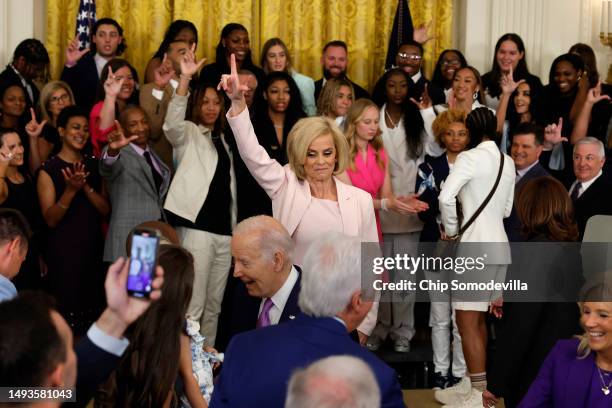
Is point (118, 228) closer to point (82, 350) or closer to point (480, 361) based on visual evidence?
point (480, 361)

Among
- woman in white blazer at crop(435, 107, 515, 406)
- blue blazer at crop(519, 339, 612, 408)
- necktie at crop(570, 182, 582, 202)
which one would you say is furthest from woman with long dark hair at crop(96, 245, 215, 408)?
necktie at crop(570, 182, 582, 202)

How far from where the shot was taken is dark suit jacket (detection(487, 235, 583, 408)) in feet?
16.5

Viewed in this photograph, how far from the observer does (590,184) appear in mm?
7059

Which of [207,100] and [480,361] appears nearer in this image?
[480,361]

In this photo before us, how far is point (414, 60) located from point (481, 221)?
95.6 inches

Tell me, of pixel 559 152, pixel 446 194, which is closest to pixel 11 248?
pixel 446 194

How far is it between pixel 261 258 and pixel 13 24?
5102mm

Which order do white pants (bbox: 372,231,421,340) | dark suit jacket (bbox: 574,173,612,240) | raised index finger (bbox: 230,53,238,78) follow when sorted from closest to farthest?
1. raised index finger (bbox: 230,53,238,78)
2. dark suit jacket (bbox: 574,173,612,240)
3. white pants (bbox: 372,231,421,340)

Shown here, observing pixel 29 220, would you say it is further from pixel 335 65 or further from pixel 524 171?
pixel 524 171

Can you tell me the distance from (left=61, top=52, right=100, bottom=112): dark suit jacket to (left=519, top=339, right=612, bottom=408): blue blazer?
488 cm

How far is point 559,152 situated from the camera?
26.1 ft

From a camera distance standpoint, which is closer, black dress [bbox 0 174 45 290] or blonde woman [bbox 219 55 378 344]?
blonde woman [bbox 219 55 378 344]

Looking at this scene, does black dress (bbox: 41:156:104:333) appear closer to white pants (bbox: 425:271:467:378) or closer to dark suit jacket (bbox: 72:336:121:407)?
white pants (bbox: 425:271:467:378)

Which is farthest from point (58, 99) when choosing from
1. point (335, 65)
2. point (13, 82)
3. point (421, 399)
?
point (421, 399)
